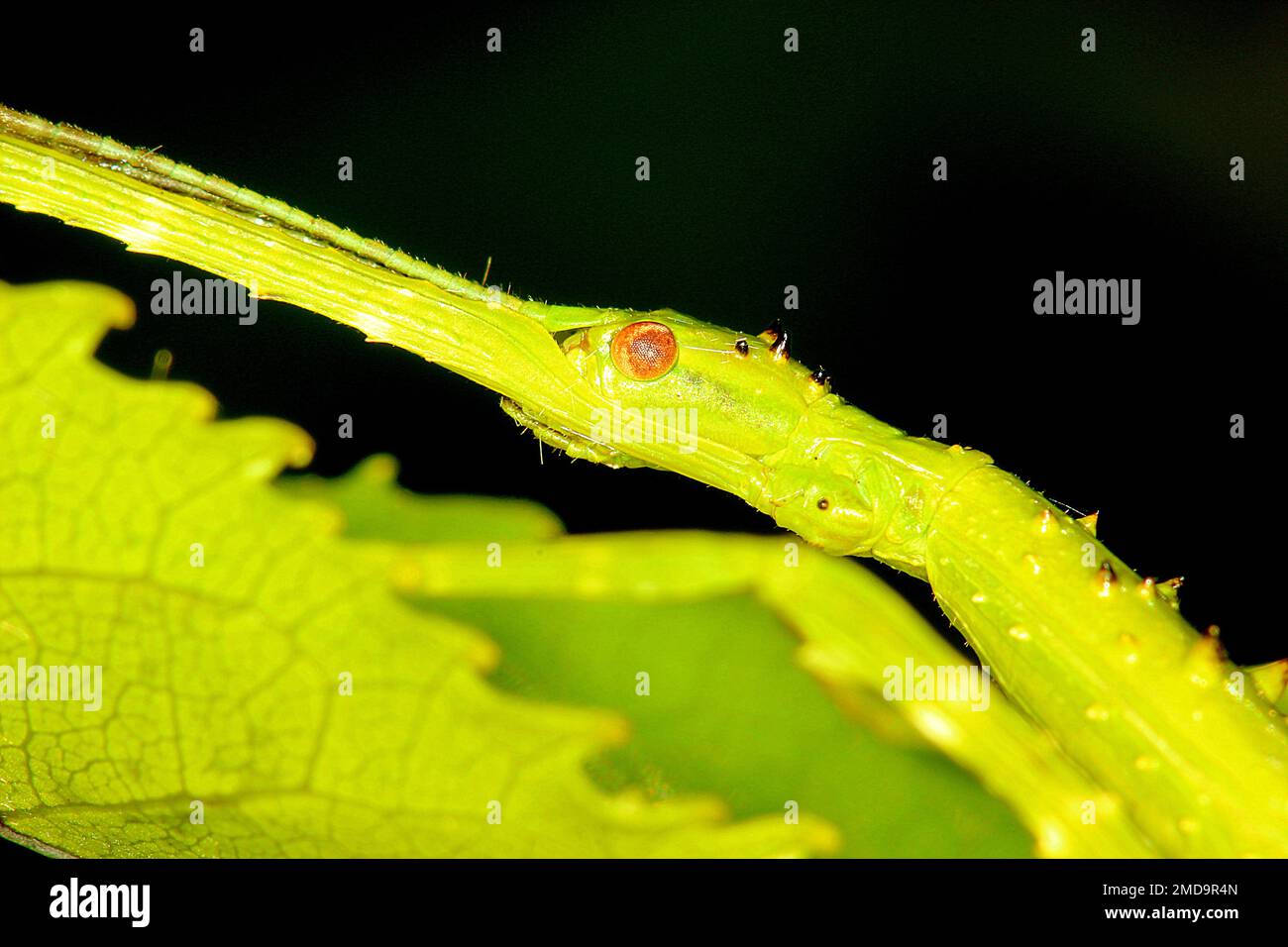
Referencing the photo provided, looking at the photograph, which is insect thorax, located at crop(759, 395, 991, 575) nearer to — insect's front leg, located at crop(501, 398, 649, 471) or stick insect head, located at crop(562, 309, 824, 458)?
stick insect head, located at crop(562, 309, 824, 458)

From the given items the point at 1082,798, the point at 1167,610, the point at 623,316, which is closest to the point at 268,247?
the point at 623,316

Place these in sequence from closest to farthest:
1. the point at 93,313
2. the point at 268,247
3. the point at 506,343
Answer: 1. the point at 93,313
2. the point at 268,247
3. the point at 506,343

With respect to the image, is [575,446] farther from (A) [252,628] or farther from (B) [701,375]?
(A) [252,628]

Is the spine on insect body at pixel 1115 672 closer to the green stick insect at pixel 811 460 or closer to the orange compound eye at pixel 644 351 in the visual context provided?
the green stick insect at pixel 811 460

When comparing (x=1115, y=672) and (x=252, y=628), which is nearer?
(x=252, y=628)

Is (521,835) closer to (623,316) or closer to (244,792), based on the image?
(244,792)

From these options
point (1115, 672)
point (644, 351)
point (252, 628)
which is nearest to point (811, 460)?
point (644, 351)
